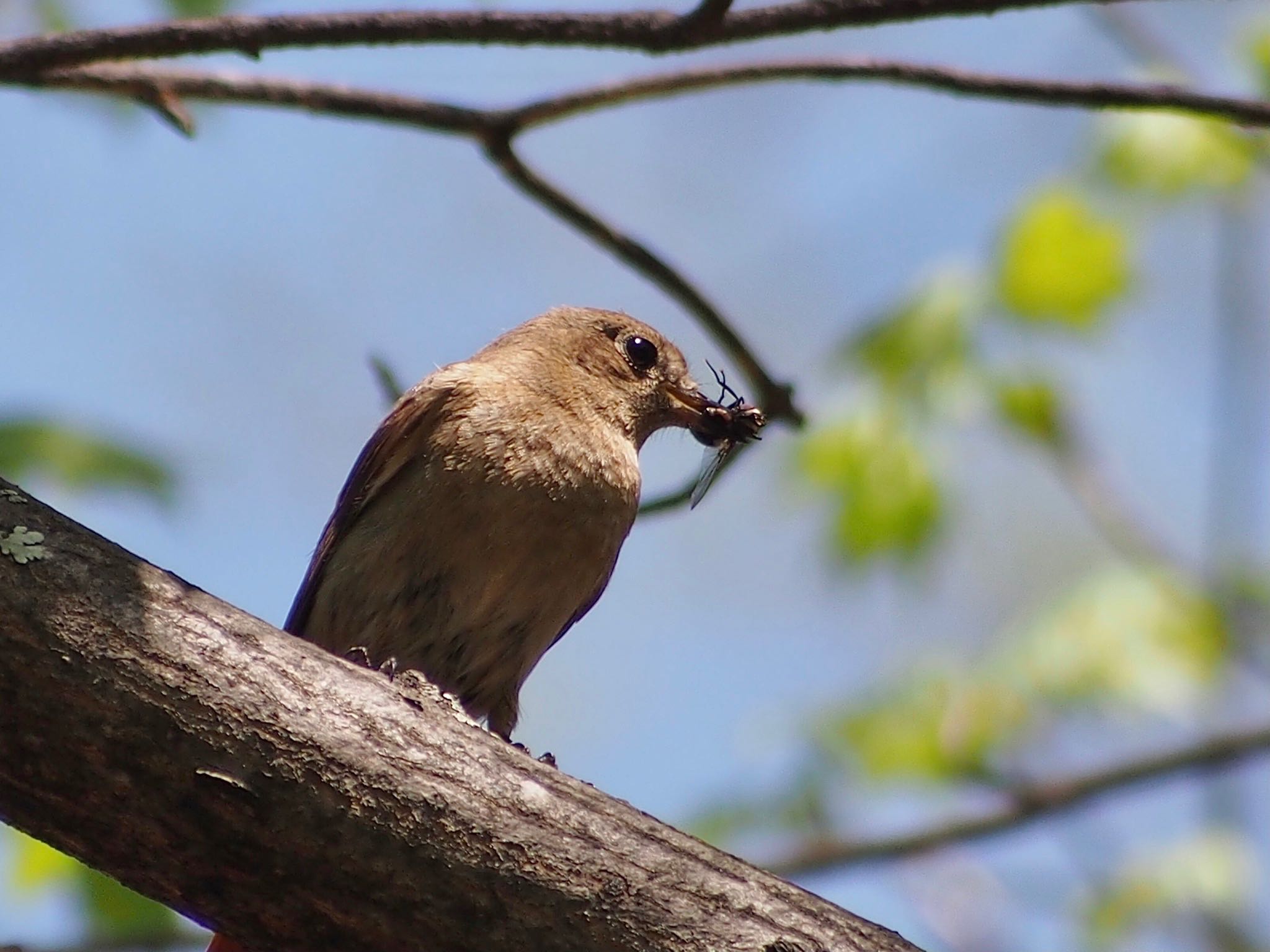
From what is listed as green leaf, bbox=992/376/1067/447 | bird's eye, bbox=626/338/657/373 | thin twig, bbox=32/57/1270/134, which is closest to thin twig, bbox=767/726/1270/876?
green leaf, bbox=992/376/1067/447

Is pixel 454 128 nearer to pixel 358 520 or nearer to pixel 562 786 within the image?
pixel 358 520

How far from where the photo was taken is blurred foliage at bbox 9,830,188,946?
525 cm

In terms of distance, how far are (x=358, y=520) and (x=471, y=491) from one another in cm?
44

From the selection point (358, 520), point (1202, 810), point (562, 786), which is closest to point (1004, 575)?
point (1202, 810)

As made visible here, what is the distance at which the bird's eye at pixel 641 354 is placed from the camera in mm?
5531

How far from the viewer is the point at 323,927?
286 cm

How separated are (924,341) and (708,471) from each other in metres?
1.10

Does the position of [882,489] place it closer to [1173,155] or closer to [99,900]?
[1173,155]

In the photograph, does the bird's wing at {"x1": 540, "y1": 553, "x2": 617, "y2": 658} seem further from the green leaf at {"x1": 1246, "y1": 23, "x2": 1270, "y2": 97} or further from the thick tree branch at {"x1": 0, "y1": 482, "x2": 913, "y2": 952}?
the green leaf at {"x1": 1246, "y1": 23, "x2": 1270, "y2": 97}

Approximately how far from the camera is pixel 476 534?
458 centimetres

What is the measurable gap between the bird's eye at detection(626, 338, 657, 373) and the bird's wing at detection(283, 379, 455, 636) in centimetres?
82

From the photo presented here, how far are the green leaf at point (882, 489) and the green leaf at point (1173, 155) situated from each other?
1.26 metres

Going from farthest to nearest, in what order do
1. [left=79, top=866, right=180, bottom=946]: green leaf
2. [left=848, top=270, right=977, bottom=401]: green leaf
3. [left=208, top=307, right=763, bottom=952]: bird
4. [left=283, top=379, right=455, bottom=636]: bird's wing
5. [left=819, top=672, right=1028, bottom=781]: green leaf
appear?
[left=819, top=672, right=1028, bottom=781]: green leaf
[left=848, top=270, right=977, bottom=401]: green leaf
[left=79, top=866, right=180, bottom=946]: green leaf
[left=283, top=379, right=455, bottom=636]: bird's wing
[left=208, top=307, right=763, bottom=952]: bird

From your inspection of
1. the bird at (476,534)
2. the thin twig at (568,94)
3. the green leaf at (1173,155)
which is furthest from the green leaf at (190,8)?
the green leaf at (1173,155)
